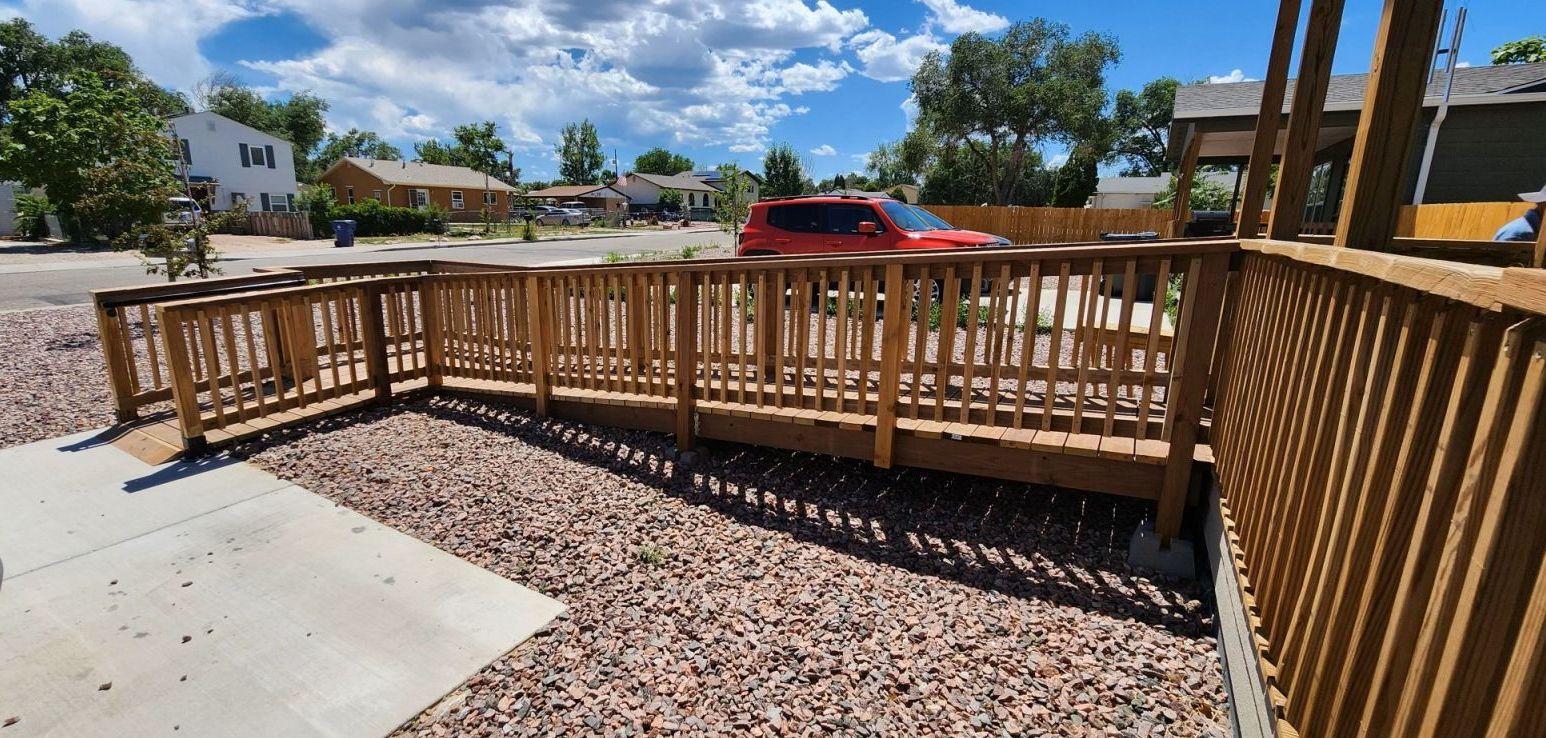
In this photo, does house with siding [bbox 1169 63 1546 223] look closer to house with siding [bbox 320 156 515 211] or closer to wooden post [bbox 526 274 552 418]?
wooden post [bbox 526 274 552 418]

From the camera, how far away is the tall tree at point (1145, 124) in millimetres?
51938

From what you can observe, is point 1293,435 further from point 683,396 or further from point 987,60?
point 987,60

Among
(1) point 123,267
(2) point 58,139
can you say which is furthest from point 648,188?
(1) point 123,267

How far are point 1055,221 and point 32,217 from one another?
121 ft

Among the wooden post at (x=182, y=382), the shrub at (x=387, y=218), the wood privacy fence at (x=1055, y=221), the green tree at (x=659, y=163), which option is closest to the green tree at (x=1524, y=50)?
the wood privacy fence at (x=1055, y=221)

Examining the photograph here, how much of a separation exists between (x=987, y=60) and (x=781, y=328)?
38889mm

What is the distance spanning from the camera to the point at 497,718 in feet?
7.50

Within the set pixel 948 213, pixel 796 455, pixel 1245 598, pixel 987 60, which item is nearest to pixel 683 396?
pixel 796 455

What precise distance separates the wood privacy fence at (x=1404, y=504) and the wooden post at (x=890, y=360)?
1.78m

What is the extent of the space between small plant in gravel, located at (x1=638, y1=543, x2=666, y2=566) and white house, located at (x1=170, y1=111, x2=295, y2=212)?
4207 centimetres

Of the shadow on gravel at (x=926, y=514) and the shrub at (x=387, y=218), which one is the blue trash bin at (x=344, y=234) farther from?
the shadow on gravel at (x=926, y=514)

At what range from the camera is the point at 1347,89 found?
10938mm

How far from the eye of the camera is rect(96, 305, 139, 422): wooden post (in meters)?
4.86

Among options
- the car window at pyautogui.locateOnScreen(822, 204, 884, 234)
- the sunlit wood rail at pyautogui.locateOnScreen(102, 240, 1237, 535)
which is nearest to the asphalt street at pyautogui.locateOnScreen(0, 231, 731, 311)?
the car window at pyautogui.locateOnScreen(822, 204, 884, 234)
